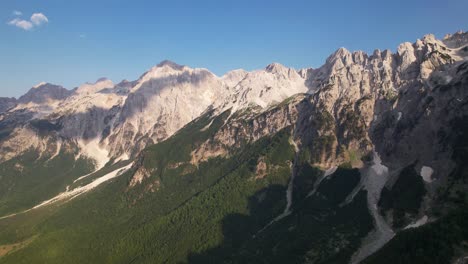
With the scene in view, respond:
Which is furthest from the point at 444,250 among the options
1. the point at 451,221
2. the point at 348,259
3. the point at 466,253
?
the point at 348,259

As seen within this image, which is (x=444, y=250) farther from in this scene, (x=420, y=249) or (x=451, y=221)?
(x=451, y=221)

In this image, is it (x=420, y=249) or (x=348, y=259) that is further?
(x=348, y=259)

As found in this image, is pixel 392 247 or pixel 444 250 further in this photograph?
pixel 392 247

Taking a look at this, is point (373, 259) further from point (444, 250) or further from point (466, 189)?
point (466, 189)

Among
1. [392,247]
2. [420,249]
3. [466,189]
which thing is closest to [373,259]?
[392,247]

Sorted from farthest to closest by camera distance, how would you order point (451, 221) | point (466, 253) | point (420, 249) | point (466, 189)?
point (466, 189) → point (451, 221) → point (420, 249) → point (466, 253)

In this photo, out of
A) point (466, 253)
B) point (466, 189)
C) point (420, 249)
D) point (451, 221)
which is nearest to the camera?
point (466, 253)

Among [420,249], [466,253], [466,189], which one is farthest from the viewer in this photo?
[466,189]

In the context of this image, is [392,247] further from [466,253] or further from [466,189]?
[466,189]
